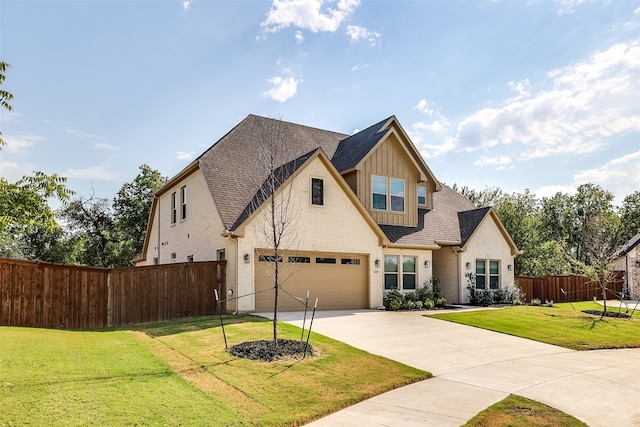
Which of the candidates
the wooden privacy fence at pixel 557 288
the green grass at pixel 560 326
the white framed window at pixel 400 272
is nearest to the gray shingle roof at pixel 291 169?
the white framed window at pixel 400 272

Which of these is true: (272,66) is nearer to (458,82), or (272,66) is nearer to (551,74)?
(458,82)

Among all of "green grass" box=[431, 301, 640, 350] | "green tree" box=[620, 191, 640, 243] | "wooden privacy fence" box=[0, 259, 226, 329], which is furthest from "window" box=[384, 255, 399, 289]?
"green tree" box=[620, 191, 640, 243]

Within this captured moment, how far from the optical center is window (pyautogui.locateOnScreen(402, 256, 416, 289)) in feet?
71.6

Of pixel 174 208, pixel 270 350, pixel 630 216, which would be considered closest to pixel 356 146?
pixel 174 208

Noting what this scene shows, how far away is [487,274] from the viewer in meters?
24.6

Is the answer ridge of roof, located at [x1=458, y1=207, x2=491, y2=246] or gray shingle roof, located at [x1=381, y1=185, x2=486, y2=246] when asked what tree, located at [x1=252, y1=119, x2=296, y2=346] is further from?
ridge of roof, located at [x1=458, y1=207, x2=491, y2=246]

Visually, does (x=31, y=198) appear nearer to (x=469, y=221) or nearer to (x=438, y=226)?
(x=438, y=226)

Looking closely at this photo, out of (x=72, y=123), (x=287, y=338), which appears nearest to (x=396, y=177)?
(x=287, y=338)

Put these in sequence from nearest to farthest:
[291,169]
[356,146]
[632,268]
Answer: [291,169] < [356,146] < [632,268]

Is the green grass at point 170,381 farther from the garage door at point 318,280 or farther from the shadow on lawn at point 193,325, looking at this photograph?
the garage door at point 318,280

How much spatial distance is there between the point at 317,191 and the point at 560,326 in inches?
391

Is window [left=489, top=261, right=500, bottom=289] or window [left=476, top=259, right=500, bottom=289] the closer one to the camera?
window [left=476, top=259, right=500, bottom=289]

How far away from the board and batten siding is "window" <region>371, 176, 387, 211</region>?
20 cm

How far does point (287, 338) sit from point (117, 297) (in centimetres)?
819
